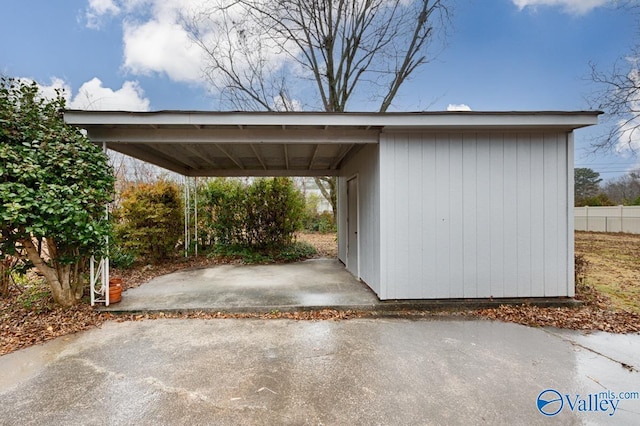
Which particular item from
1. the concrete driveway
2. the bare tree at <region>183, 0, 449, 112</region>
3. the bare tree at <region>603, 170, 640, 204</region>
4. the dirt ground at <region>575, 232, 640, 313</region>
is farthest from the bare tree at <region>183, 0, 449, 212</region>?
the bare tree at <region>603, 170, 640, 204</region>

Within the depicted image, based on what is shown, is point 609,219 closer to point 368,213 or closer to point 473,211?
point 473,211

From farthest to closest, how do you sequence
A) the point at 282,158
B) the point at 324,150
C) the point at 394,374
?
the point at 282,158, the point at 324,150, the point at 394,374

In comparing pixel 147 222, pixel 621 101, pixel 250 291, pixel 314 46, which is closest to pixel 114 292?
pixel 250 291

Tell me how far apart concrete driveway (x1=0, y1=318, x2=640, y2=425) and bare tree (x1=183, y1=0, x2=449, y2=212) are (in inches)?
351

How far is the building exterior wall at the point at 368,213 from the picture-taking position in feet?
14.5

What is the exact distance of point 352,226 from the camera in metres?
6.46

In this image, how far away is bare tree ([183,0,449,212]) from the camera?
33.5ft

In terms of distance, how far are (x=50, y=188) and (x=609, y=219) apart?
70.6 ft

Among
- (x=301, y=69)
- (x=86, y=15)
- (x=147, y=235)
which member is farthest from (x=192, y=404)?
(x=301, y=69)

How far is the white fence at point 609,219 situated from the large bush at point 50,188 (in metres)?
20.5

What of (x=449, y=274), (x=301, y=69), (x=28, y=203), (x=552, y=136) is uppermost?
(x=301, y=69)

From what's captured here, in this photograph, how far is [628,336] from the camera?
329 centimetres

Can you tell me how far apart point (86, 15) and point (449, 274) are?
36.5 feet

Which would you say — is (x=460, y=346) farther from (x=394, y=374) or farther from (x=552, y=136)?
(x=552, y=136)
